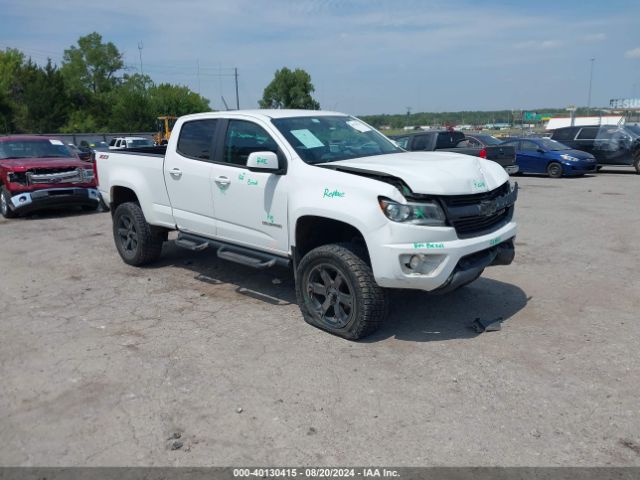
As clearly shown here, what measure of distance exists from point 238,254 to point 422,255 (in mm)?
2087

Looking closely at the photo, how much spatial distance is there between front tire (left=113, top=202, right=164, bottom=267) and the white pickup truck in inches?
14.5

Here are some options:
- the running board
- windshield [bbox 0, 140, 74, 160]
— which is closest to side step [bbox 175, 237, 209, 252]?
the running board

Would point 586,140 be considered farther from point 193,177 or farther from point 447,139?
point 193,177

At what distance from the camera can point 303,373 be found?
4.10 metres

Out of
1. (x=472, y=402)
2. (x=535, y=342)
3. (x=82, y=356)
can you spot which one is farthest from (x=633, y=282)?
(x=82, y=356)

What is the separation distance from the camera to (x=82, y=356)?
4449mm

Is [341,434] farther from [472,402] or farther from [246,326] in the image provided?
[246,326]

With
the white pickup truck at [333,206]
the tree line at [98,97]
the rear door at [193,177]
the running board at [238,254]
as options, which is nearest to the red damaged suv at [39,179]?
the white pickup truck at [333,206]

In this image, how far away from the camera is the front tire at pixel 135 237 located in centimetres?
691

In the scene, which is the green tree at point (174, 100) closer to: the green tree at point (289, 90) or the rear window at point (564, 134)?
the green tree at point (289, 90)

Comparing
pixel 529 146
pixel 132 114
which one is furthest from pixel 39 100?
pixel 529 146

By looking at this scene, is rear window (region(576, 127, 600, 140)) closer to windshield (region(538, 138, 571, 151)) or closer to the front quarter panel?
windshield (region(538, 138, 571, 151))

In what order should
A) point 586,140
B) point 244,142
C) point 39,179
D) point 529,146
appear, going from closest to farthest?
point 244,142, point 39,179, point 529,146, point 586,140

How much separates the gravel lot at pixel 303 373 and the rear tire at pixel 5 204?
5281 mm
